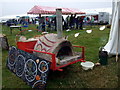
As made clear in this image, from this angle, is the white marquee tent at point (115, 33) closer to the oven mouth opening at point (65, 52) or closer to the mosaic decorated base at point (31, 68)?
the oven mouth opening at point (65, 52)

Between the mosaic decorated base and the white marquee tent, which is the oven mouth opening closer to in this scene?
the mosaic decorated base

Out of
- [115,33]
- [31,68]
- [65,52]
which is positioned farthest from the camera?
[115,33]

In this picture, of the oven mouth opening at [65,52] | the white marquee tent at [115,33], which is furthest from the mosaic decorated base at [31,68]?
the white marquee tent at [115,33]

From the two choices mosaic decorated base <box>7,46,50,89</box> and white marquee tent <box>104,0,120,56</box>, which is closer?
mosaic decorated base <box>7,46,50,89</box>

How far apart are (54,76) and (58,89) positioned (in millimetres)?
746

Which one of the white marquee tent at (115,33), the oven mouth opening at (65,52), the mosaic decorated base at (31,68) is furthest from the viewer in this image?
the white marquee tent at (115,33)

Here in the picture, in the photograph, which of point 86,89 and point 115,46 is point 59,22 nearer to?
point 86,89

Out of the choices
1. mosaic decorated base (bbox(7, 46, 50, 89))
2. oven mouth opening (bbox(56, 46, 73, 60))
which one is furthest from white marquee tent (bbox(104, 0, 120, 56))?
mosaic decorated base (bbox(7, 46, 50, 89))

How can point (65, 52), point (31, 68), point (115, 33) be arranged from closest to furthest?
point (31, 68) → point (65, 52) → point (115, 33)

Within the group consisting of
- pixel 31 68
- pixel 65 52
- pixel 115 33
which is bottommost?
pixel 31 68

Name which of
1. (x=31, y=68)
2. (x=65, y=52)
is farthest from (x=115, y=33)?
(x=31, y=68)

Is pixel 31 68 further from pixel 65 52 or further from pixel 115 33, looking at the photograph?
pixel 115 33

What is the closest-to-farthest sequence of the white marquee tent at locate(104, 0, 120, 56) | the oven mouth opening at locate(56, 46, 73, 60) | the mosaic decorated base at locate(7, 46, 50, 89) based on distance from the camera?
the mosaic decorated base at locate(7, 46, 50, 89) → the oven mouth opening at locate(56, 46, 73, 60) → the white marquee tent at locate(104, 0, 120, 56)

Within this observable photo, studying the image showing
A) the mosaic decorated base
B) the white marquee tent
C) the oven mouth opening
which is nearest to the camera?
the mosaic decorated base
